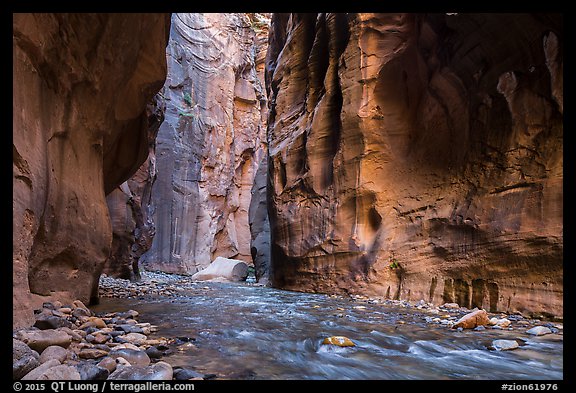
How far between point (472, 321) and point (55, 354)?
4377 mm

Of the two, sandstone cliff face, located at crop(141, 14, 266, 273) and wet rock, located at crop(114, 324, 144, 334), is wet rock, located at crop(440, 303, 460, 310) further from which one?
sandstone cliff face, located at crop(141, 14, 266, 273)

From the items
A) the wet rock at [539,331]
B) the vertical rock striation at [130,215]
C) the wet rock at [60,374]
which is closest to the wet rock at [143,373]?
the wet rock at [60,374]

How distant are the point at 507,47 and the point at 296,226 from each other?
6.89 metres

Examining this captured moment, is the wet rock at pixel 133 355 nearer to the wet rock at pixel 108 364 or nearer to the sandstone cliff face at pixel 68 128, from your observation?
the wet rock at pixel 108 364

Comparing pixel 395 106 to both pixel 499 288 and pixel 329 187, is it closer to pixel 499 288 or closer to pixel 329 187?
pixel 329 187

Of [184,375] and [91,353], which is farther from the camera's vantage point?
[91,353]

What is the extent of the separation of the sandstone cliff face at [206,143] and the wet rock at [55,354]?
2330 cm

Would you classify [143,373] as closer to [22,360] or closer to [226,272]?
[22,360]

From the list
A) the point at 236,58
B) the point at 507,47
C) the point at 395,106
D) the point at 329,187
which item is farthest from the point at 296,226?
the point at 236,58

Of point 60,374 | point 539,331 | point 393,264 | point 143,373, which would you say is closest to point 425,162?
point 393,264

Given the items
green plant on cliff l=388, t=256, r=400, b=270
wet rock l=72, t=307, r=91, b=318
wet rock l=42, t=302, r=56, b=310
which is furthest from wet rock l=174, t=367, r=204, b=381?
green plant on cliff l=388, t=256, r=400, b=270

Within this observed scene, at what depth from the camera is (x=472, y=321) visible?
4336 mm

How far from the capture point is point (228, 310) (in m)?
5.84

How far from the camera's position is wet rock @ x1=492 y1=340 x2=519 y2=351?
10.8 ft
